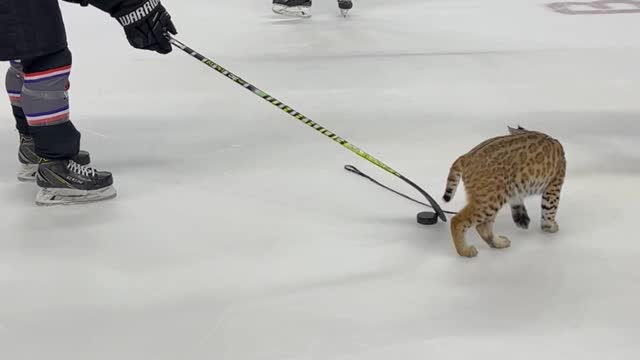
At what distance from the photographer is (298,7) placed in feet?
Result: 16.8

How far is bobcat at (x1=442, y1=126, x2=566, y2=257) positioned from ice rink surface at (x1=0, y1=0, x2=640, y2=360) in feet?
0.25

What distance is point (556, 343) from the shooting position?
76.6 inches

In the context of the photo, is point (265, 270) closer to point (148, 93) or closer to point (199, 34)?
point (148, 93)

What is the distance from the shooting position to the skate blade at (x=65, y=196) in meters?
2.76

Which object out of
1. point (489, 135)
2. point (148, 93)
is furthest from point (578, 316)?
point (148, 93)


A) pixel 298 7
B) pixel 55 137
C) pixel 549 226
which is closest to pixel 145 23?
pixel 55 137

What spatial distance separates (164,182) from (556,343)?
137 centimetres

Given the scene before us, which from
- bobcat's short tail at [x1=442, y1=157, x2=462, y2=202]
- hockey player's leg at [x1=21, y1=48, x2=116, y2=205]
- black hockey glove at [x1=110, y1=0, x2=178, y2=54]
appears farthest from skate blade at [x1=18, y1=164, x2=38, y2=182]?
bobcat's short tail at [x1=442, y1=157, x2=462, y2=202]

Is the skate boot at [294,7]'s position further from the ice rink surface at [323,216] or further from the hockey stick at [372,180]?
the hockey stick at [372,180]

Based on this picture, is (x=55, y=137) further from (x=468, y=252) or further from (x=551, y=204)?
(x=551, y=204)

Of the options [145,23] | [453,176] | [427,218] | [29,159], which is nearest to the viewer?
[453,176]

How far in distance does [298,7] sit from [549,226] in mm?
2894

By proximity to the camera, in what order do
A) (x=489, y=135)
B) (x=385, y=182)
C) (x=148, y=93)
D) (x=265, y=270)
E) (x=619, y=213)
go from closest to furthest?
(x=265, y=270) → (x=619, y=213) → (x=385, y=182) → (x=489, y=135) → (x=148, y=93)

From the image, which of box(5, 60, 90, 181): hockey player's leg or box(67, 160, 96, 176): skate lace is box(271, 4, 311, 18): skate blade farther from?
box(67, 160, 96, 176): skate lace
